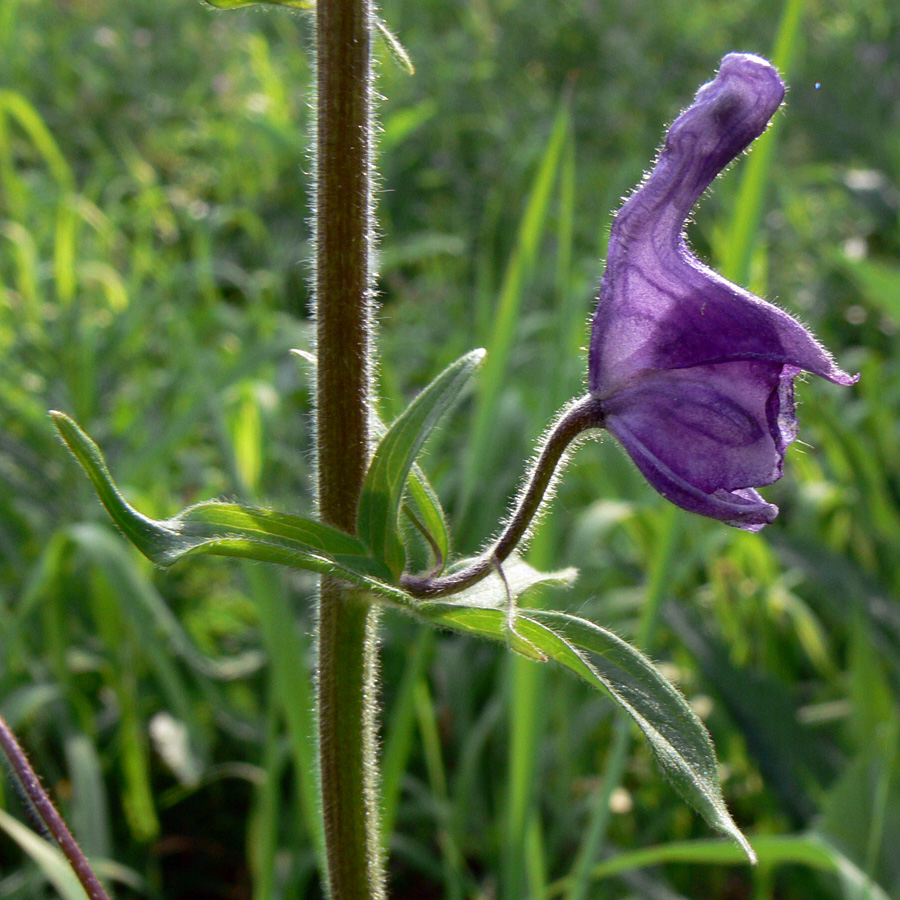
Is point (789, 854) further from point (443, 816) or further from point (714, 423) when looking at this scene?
point (714, 423)

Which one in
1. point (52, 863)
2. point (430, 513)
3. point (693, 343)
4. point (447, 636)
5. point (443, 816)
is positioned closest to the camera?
point (693, 343)

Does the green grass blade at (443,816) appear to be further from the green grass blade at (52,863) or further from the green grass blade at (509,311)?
the green grass blade at (52,863)

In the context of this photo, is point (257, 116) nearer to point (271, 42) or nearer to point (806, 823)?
point (271, 42)

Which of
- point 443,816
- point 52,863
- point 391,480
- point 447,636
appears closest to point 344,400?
point 391,480

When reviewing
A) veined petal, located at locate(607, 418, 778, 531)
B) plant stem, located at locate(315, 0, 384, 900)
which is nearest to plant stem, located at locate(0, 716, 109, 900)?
A: plant stem, located at locate(315, 0, 384, 900)

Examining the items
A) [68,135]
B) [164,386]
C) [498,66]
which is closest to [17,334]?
[164,386]

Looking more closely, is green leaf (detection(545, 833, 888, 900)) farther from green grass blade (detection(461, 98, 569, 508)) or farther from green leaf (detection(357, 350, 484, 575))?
green leaf (detection(357, 350, 484, 575))
